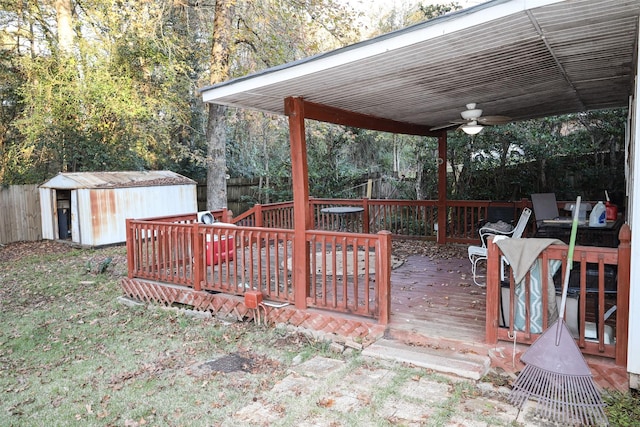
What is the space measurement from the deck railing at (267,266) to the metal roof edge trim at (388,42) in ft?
5.04

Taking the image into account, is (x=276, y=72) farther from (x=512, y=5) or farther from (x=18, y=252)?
(x=18, y=252)

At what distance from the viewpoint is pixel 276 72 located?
393cm

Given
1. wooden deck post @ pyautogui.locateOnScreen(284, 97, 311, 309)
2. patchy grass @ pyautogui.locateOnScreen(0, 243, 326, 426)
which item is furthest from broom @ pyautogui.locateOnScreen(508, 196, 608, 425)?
wooden deck post @ pyautogui.locateOnScreen(284, 97, 311, 309)

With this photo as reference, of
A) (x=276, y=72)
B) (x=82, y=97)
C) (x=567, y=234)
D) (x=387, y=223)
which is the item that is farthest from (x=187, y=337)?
(x=82, y=97)

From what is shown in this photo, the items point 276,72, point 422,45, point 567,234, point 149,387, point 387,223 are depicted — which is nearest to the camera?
point 422,45

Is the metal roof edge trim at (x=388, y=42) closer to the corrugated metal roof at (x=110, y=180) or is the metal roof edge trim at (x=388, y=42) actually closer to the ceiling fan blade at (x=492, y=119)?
the ceiling fan blade at (x=492, y=119)

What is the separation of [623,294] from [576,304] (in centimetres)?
35

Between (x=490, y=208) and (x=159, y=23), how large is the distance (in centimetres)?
783

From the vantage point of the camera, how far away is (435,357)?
11.8 ft

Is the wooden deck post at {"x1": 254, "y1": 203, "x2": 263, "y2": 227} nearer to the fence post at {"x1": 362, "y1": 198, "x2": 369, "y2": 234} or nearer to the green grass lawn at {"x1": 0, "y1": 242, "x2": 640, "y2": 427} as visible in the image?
the fence post at {"x1": 362, "y1": 198, "x2": 369, "y2": 234}

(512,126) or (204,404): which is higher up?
(512,126)

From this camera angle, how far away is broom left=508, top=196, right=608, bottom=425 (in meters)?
2.71

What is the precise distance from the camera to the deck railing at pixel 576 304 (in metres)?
2.99

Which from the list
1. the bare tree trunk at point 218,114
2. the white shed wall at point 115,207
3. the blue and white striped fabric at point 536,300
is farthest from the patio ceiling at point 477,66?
the white shed wall at point 115,207
